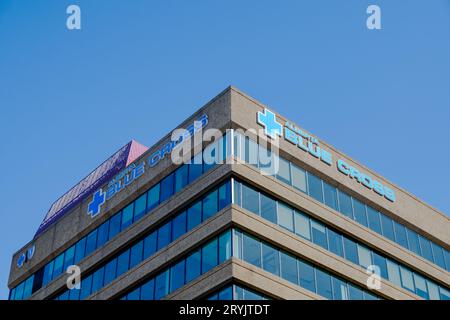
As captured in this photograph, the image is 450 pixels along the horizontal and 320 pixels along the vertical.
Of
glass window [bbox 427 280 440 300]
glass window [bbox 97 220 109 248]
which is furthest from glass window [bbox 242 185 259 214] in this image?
glass window [bbox 427 280 440 300]

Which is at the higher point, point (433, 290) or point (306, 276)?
point (433, 290)

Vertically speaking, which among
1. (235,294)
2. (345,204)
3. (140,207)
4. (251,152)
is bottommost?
(235,294)

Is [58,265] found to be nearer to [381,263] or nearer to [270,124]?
[270,124]

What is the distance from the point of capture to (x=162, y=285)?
1459 inches

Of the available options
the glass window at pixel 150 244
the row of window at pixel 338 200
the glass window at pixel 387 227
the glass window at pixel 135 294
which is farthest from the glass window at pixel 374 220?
the glass window at pixel 135 294

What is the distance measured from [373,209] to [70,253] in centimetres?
1864

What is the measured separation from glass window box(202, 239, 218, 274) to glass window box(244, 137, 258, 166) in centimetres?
455

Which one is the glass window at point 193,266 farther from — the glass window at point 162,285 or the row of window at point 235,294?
the row of window at point 235,294

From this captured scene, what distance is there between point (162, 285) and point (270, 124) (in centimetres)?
1007

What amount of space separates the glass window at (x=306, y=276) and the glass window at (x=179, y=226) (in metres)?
6.15

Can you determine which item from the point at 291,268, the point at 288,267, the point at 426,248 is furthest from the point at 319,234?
the point at 426,248

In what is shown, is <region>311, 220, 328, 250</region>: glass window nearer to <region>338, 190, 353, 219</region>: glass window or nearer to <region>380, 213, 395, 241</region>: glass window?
<region>338, 190, 353, 219</region>: glass window
